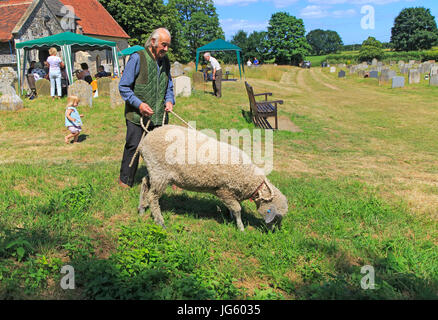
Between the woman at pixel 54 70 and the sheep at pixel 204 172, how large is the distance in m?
11.0

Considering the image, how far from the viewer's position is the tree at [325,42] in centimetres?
9769

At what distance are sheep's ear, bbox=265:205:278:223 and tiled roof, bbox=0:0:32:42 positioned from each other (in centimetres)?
2410

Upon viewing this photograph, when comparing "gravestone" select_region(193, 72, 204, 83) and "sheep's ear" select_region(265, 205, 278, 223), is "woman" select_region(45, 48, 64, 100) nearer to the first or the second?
"gravestone" select_region(193, 72, 204, 83)

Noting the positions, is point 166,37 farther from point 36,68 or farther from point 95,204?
point 36,68

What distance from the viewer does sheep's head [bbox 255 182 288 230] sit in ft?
13.4

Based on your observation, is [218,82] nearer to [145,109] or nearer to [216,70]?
[216,70]

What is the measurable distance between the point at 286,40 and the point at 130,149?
6683 cm

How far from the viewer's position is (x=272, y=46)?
6556 centimetres

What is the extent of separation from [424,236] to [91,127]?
919 cm

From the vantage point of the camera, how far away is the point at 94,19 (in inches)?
1266

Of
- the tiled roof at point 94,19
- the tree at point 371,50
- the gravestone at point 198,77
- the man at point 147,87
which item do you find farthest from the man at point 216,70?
the tree at point 371,50

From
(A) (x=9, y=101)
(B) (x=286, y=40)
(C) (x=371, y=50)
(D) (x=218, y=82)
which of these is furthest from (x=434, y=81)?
(B) (x=286, y=40)

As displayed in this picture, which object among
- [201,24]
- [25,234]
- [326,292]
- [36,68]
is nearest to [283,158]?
[326,292]

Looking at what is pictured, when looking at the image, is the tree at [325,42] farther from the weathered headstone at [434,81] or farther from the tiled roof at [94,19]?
the weathered headstone at [434,81]
